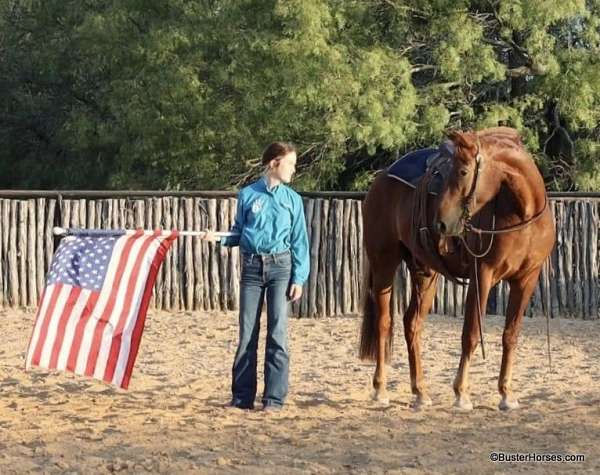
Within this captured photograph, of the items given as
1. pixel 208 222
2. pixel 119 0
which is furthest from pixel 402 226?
pixel 119 0

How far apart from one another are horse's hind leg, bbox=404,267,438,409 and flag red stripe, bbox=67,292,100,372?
2309 mm

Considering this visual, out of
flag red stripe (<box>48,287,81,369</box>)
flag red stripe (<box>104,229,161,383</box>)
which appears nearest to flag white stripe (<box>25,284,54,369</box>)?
flag red stripe (<box>48,287,81,369</box>)

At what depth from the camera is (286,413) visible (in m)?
7.81

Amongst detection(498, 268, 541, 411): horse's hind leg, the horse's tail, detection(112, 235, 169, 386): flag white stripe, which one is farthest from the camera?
the horse's tail

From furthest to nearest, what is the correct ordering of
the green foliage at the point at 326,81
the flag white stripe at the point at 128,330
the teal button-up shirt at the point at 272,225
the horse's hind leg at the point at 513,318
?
the green foliage at the point at 326,81
the horse's hind leg at the point at 513,318
the teal button-up shirt at the point at 272,225
the flag white stripe at the point at 128,330

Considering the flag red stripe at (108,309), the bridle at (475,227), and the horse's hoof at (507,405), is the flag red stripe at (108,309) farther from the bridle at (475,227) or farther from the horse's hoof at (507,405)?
the horse's hoof at (507,405)

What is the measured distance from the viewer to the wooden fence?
46.0 feet

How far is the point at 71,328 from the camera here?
25.5ft

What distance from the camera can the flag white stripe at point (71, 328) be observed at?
7.71 m

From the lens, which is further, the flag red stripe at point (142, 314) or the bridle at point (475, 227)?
the flag red stripe at point (142, 314)

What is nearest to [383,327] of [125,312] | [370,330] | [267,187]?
[370,330]

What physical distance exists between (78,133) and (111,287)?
1603cm

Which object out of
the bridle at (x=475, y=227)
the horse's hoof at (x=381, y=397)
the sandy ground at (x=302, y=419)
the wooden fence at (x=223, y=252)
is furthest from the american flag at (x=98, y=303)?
Result: the wooden fence at (x=223, y=252)

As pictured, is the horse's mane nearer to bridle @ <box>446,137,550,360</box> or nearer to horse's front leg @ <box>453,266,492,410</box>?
bridle @ <box>446,137,550,360</box>
